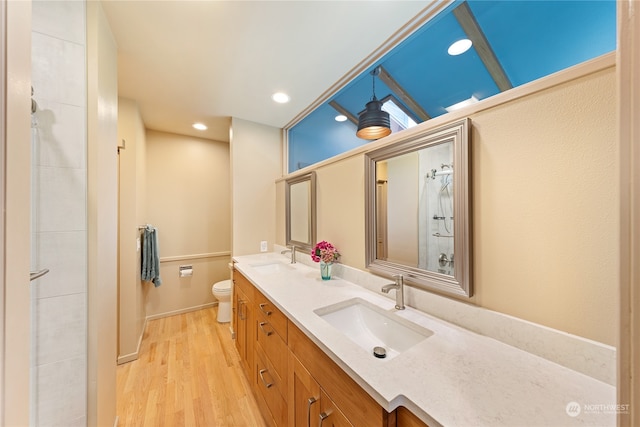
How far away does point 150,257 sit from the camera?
8.47ft

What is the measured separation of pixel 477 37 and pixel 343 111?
102cm

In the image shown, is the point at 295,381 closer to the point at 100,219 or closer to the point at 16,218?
the point at 16,218

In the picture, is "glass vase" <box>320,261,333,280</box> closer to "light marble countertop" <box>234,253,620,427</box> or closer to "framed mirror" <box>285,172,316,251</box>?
"framed mirror" <box>285,172,316,251</box>

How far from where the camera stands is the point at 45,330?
948mm

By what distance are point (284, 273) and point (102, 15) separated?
194 cm

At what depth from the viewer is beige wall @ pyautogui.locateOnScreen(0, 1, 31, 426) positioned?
40cm

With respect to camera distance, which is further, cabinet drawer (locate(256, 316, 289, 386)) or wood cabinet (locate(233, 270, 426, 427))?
cabinet drawer (locate(256, 316, 289, 386))

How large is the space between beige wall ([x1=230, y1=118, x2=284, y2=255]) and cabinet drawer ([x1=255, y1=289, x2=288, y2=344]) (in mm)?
1134

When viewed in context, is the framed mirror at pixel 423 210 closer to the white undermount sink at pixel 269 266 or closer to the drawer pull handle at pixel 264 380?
the drawer pull handle at pixel 264 380

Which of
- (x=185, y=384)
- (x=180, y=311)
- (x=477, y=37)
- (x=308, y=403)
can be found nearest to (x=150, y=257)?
(x=180, y=311)

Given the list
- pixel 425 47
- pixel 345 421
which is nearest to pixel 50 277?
pixel 345 421

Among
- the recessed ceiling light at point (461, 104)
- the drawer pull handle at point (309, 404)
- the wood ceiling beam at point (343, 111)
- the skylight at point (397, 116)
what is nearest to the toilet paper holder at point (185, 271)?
the drawer pull handle at point (309, 404)

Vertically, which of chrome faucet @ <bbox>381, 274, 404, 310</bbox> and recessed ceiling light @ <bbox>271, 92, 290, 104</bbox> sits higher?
recessed ceiling light @ <bbox>271, 92, 290, 104</bbox>

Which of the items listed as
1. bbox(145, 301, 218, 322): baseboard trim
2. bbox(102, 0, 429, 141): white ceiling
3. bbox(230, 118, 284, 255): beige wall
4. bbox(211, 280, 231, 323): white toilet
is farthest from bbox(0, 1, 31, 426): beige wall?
bbox(145, 301, 218, 322): baseboard trim
